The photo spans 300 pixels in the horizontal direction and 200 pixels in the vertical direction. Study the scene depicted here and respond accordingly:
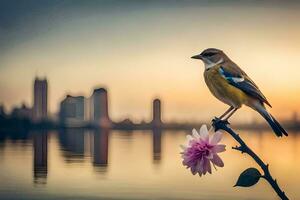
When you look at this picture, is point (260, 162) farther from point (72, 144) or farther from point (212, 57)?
point (72, 144)

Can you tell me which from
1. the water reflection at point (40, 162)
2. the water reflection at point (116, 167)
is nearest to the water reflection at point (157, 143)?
the water reflection at point (116, 167)

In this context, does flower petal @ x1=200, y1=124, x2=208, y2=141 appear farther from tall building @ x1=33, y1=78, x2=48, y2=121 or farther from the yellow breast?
tall building @ x1=33, y1=78, x2=48, y2=121

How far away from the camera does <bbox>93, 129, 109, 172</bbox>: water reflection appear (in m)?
4.09

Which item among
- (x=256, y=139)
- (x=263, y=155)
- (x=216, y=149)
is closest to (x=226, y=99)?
(x=216, y=149)

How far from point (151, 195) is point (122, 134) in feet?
3.60

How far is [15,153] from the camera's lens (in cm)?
477

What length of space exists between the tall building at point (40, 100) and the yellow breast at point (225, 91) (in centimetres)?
273

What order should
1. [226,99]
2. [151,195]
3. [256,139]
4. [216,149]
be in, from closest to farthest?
[216,149] < [226,99] < [256,139] < [151,195]

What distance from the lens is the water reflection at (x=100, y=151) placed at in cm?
409

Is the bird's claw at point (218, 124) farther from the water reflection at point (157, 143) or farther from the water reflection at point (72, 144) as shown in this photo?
the water reflection at point (72, 144)

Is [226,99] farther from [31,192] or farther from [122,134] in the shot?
[31,192]

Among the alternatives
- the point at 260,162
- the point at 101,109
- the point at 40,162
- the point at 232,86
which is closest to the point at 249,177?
the point at 260,162

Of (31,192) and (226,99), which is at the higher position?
(226,99)

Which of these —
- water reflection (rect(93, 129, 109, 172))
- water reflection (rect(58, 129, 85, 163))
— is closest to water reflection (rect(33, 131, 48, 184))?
water reflection (rect(58, 129, 85, 163))
